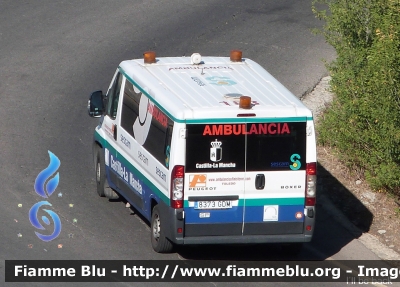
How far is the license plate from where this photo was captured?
10398mm

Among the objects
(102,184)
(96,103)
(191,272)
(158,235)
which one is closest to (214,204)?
(191,272)

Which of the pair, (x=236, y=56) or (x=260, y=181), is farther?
(x=236, y=56)

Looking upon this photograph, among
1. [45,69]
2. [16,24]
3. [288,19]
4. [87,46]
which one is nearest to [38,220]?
[45,69]

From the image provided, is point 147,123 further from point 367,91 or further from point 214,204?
point 367,91

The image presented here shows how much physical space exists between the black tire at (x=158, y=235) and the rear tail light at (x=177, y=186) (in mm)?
571

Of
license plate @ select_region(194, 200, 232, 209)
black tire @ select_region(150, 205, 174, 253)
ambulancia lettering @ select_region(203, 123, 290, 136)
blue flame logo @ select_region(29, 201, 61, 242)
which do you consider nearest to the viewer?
ambulancia lettering @ select_region(203, 123, 290, 136)

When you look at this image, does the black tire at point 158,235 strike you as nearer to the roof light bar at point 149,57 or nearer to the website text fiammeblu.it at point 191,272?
the website text fiammeblu.it at point 191,272

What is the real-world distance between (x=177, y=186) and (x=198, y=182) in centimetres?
26

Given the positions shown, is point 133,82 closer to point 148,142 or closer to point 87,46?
point 148,142

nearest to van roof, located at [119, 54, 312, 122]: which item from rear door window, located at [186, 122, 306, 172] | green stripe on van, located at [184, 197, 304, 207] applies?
rear door window, located at [186, 122, 306, 172]

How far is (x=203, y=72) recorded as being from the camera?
1172cm

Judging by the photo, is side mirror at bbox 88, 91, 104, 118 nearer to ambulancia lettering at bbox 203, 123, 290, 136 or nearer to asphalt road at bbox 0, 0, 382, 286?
asphalt road at bbox 0, 0, 382, 286

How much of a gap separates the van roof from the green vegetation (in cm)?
170

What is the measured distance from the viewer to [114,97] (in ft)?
41.3
